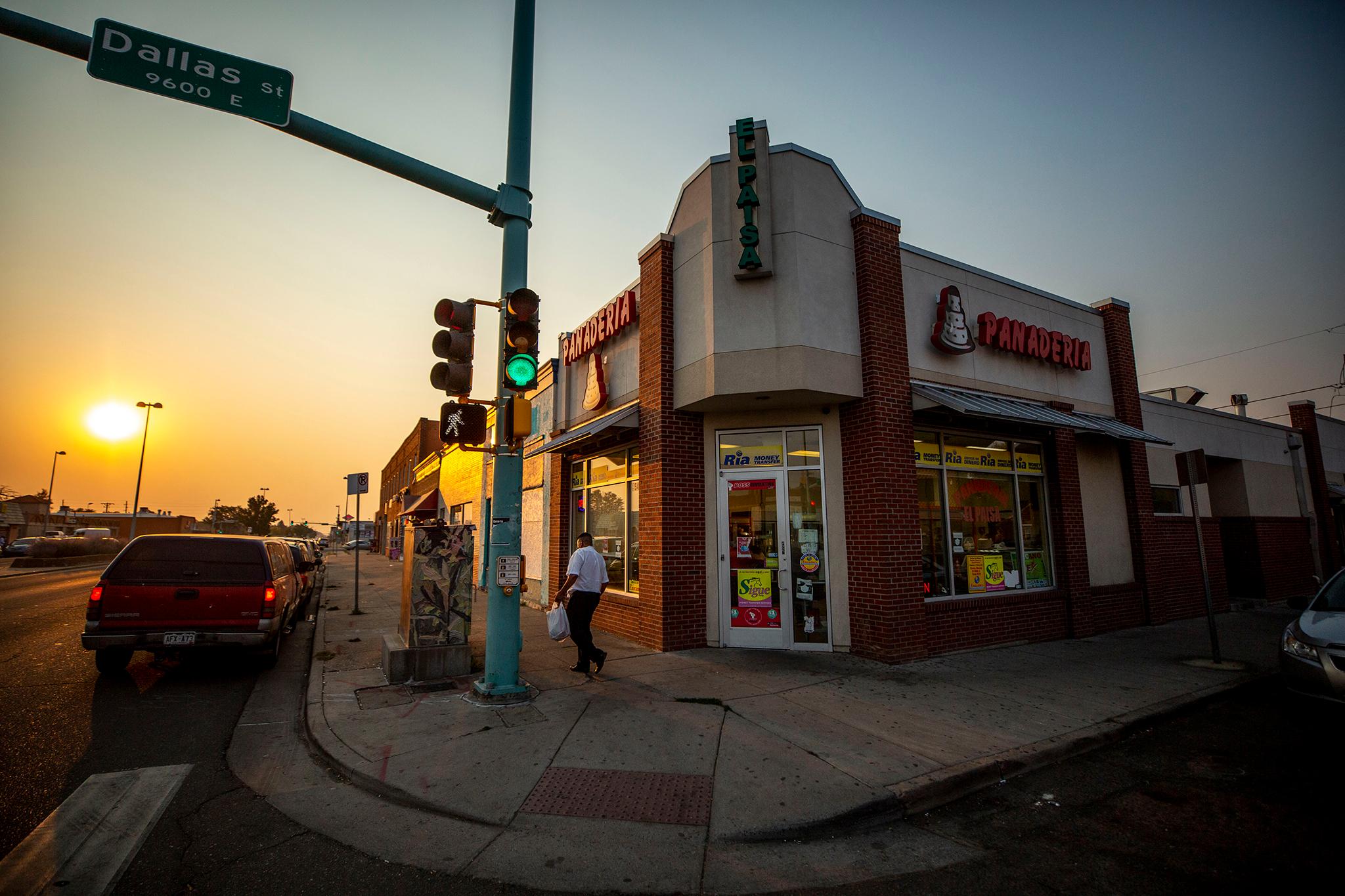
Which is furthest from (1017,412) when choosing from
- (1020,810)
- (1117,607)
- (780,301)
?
(1020,810)

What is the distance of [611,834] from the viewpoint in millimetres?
3740

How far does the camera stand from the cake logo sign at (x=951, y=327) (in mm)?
9602

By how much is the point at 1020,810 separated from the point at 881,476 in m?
4.69

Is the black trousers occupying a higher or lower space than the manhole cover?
higher

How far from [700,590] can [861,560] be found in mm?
2440

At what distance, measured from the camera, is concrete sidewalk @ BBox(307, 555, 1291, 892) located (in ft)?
→ 11.8

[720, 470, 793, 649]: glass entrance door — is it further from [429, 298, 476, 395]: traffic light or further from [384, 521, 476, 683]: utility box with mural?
[429, 298, 476, 395]: traffic light

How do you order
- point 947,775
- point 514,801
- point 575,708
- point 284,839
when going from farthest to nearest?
point 575,708 < point 947,775 < point 514,801 < point 284,839

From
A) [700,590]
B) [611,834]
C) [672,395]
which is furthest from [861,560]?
[611,834]

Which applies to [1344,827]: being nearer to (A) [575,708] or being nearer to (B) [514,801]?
(B) [514,801]

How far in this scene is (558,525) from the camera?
1300cm

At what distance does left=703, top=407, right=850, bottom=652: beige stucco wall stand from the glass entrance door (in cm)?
Answer: 15

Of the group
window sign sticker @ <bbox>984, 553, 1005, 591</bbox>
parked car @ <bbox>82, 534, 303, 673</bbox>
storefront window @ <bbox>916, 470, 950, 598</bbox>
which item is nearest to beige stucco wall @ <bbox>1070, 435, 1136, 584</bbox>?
window sign sticker @ <bbox>984, 553, 1005, 591</bbox>

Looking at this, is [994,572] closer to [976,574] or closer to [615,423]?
[976,574]
